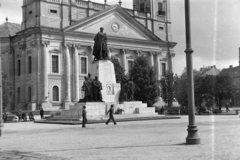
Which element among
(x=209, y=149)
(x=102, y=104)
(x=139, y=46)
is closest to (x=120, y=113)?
(x=102, y=104)

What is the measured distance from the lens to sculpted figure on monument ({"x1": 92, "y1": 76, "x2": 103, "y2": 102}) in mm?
31523

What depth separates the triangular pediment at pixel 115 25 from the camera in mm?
65125

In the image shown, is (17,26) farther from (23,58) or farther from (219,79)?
(219,79)

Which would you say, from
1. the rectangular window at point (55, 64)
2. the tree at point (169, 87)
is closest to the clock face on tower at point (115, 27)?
the rectangular window at point (55, 64)

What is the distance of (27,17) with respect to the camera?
64625 mm

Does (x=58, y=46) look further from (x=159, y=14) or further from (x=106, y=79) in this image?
(x=106, y=79)

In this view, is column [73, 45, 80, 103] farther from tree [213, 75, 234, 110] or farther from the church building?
tree [213, 75, 234, 110]

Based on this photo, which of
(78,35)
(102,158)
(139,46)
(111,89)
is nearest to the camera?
(102,158)

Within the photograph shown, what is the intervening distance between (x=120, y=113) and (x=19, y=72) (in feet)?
127

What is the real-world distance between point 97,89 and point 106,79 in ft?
8.65

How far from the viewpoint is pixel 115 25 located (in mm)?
69625

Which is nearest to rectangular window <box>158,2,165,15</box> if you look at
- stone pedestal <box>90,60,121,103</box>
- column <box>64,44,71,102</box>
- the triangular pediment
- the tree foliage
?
the triangular pediment

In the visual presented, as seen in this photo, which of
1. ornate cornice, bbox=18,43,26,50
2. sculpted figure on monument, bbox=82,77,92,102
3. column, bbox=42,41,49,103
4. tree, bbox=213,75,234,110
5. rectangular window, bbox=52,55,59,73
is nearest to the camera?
sculpted figure on monument, bbox=82,77,92,102

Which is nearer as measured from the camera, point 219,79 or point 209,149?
point 209,149
